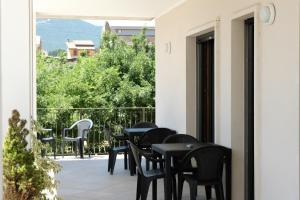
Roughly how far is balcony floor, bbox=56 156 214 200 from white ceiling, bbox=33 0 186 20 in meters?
2.80

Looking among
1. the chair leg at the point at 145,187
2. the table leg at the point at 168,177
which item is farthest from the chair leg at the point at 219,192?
the chair leg at the point at 145,187

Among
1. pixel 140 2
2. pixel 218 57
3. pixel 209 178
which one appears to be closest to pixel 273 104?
pixel 209 178

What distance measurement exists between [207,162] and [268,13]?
1.63m

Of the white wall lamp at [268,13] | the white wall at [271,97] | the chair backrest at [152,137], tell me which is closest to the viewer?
the white wall at [271,97]

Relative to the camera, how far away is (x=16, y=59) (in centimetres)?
402

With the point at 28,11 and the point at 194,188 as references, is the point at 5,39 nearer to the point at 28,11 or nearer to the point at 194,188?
the point at 28,11

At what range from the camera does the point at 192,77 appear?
6.89 metres

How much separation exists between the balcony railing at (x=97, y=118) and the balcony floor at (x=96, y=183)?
204 centimetres

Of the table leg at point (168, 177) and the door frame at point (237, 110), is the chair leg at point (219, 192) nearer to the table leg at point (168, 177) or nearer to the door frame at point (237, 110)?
the door frame at point (237, 110)

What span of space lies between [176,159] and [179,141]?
73cm

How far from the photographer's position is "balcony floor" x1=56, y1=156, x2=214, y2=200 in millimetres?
5949

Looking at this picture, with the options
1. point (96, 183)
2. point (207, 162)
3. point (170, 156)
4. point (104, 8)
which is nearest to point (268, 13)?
point (207, 162)

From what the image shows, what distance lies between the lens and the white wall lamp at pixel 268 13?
4168 mm

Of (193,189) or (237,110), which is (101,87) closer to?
(237,110)
